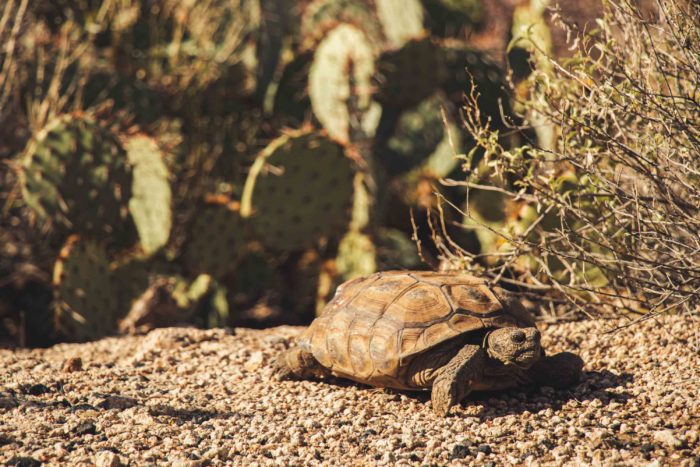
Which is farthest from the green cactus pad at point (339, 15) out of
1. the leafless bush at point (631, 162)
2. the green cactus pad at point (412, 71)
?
the leafless bush at point (631, 162)

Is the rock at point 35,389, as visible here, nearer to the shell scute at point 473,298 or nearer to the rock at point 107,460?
the rock at point 107,460

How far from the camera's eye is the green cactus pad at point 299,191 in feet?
21.9

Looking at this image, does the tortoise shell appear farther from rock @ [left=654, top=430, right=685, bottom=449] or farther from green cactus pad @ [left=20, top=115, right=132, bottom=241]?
green cactus pad @ [left=20, top=115, right=132, bottom=241]

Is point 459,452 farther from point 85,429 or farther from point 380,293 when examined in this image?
point 85,429

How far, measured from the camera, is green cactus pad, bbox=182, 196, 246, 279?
22.5 feet

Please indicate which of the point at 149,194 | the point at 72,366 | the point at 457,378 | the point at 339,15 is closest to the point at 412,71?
the point at 339,15

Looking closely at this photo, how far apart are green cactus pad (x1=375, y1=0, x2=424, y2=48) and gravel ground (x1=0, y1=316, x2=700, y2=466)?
14.8ft

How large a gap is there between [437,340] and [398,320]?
0.71 ft

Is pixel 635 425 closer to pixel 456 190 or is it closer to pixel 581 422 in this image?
pixel 581 422

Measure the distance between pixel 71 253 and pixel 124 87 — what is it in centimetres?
217

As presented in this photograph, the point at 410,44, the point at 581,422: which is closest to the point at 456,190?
the point at 410,44

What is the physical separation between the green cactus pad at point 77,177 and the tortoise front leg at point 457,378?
376 centimetres

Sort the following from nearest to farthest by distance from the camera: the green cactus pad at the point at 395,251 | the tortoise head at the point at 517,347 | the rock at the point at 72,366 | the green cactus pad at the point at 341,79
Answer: the tortoise head at the point at 517,347 < the rock at the point at 72,366 < the green cactus pad at the point at 395,251 < the green cactus pad at the point at 341,79

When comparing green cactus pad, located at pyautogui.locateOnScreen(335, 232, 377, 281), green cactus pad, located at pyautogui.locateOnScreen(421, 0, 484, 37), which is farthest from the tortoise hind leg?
green cactus pad, located at pyautogui.locateOnScreen(421, 0, 484, 37)
